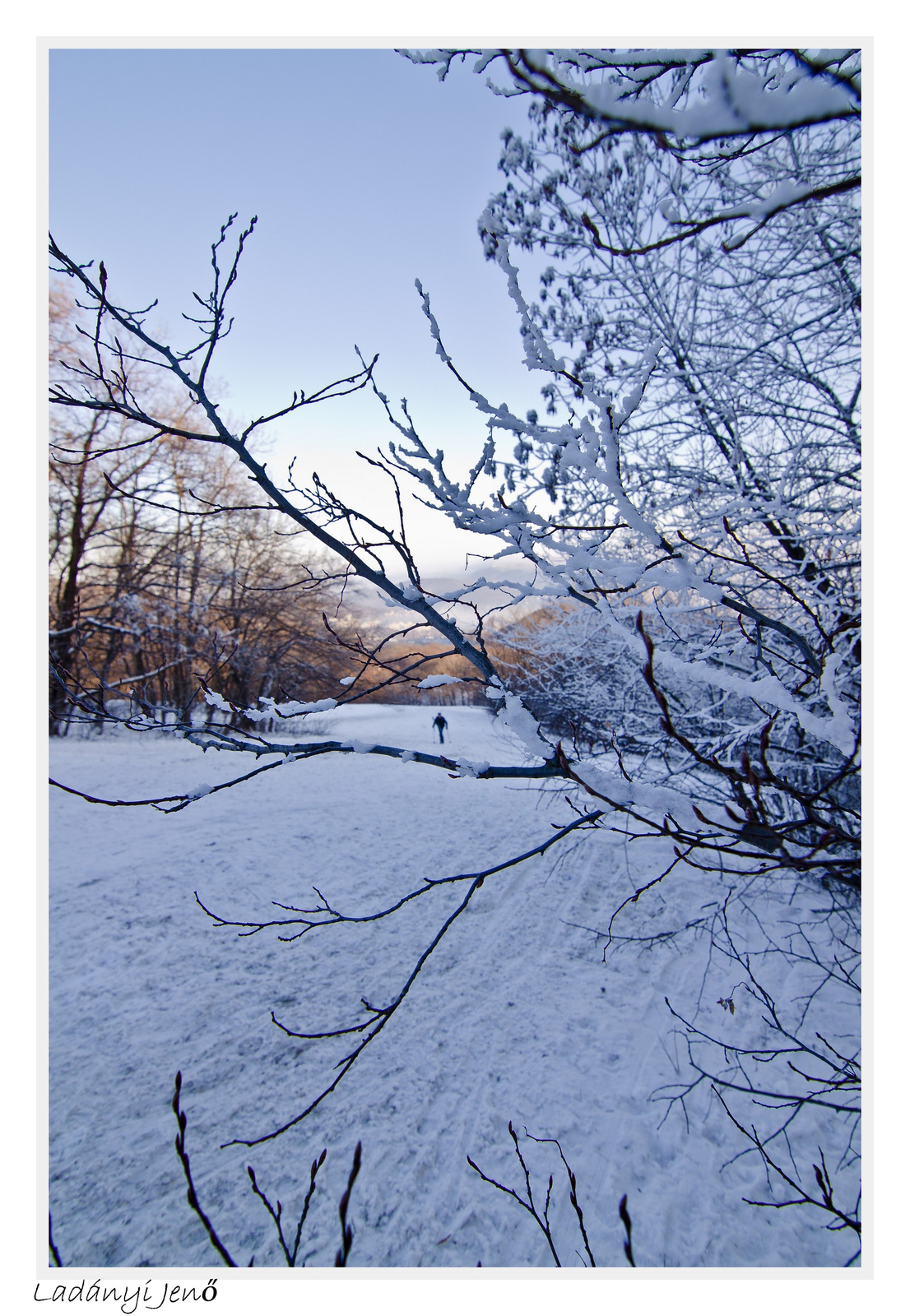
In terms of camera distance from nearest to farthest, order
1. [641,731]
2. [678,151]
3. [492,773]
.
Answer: [678,151]
[492,773]
[641,731]

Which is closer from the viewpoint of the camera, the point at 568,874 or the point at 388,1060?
the point at 388,1060

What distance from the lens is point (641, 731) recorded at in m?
5.17

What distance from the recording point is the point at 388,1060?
3.56m

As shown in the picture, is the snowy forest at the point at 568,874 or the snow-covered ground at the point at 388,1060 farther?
the snow-covered ground at the point at 388,1060

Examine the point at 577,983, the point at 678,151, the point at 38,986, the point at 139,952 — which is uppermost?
the point at 678,151

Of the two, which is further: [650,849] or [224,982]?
[650,849]

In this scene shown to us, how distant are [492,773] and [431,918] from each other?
14.7 ft

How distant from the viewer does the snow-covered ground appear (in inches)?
99.7

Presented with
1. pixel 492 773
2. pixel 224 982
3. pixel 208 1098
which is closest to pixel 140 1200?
pixel 208 1098

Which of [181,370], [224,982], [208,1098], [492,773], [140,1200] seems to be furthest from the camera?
[224,982]

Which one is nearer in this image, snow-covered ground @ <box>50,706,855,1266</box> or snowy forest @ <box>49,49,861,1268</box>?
snowy forest @ <box>49,49,861,1268</box>

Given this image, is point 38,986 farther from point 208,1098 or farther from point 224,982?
point 224,982

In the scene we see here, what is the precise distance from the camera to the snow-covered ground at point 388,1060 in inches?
99.7
